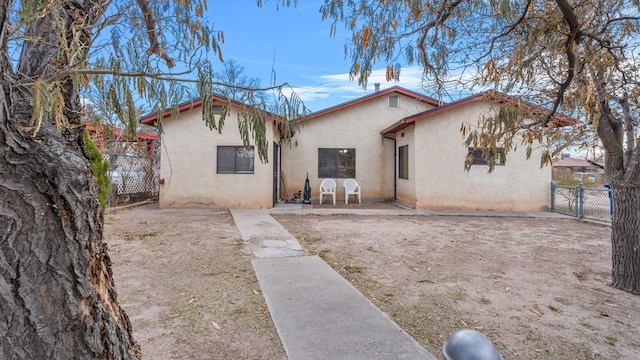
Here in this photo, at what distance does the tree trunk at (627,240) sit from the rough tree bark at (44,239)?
5.45m

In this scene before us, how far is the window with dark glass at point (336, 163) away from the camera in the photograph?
13.1m

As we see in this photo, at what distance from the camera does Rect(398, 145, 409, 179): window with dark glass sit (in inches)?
464

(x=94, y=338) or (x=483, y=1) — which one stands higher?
(x=483, y=1)

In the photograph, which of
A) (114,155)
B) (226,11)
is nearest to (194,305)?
(226,11)

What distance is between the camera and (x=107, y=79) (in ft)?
5.07

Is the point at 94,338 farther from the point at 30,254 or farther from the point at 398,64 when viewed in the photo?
the point at 398,64

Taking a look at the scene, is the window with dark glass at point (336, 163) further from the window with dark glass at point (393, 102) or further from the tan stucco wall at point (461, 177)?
the tan stucco wall at point (461, 177)

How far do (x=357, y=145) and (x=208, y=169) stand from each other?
569 centimetres

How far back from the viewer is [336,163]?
13.1m

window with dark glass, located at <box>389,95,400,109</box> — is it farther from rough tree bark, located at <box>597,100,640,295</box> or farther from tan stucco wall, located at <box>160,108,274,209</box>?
rough tree bark, located at <box>597,100,640,295</box>

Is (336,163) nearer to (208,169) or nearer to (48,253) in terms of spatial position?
(208,169)

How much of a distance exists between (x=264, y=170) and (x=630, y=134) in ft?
28.1

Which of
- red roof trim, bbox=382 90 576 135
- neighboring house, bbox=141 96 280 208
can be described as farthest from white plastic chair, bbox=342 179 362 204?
neighboring house, bbox=141 96 280 208

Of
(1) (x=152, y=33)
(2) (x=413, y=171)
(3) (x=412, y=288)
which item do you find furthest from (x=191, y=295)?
(2) (x=413, y=171)
